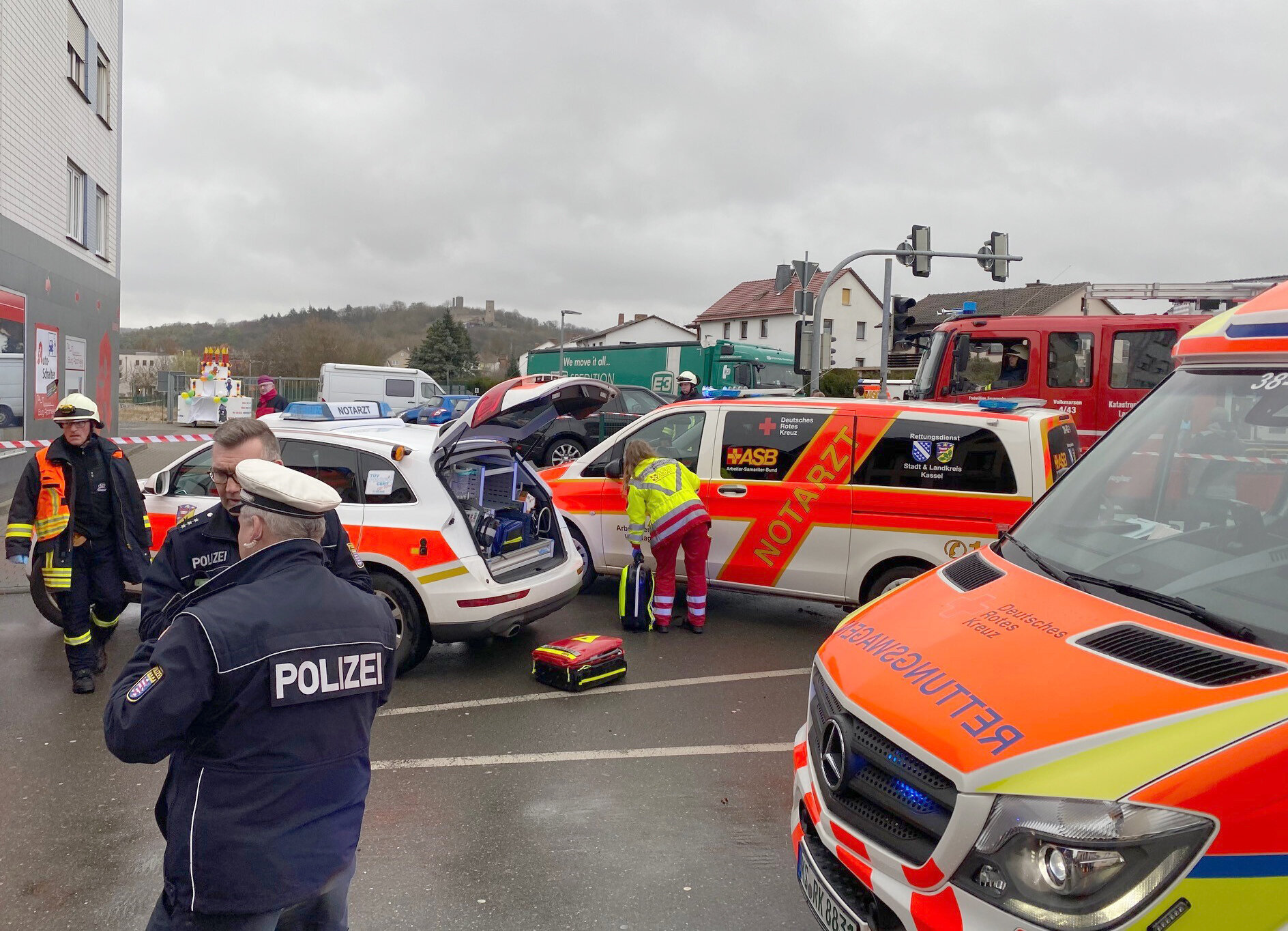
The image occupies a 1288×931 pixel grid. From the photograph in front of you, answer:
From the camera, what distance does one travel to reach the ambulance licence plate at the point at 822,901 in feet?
8.06

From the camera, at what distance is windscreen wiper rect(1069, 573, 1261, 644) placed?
2.32m

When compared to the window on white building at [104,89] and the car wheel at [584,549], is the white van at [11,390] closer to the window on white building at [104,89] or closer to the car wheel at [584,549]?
the window on white building at [104,89]

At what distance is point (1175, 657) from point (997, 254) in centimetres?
1588

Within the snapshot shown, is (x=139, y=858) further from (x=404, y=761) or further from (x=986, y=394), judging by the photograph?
(x=986, y=394)

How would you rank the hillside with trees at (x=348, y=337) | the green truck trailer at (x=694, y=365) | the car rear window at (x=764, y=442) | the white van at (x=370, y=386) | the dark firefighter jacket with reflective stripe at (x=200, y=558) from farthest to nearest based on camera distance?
the hillside with trees at (x=348, y=337), the white van at (x=370, y=386), the green truck trailer at (x=694, y=365), the car rear window at (x=764, y=442), the dark firefighter jacket with reflective stripe at (x=200, y=558)

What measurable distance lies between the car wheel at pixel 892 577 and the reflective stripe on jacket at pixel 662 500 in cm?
138

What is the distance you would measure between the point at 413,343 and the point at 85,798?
2599 inches

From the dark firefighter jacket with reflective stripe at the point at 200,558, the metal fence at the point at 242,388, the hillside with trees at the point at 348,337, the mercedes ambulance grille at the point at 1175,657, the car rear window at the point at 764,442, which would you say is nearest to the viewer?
the mercedes ambulance grille at the point at 1175,657

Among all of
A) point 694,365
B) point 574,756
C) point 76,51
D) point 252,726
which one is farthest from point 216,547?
point 694,365

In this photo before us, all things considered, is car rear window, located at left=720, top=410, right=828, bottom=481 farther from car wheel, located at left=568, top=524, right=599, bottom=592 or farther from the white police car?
car wheel, located at left=568, top=524, right=599, bottom=592

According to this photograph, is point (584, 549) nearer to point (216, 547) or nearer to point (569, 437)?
point (216, 547)

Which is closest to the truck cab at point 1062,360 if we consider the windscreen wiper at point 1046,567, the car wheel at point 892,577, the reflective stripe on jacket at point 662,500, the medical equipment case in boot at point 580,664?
the car wheel at point 892,577

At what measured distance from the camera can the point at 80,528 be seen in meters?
5.64

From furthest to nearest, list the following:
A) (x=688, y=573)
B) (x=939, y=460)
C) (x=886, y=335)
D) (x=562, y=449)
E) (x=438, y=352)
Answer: (x=438, y=352), (x=562, y=449), (x=886, y=335), (x=688, y=573), (x=939, y=460)
